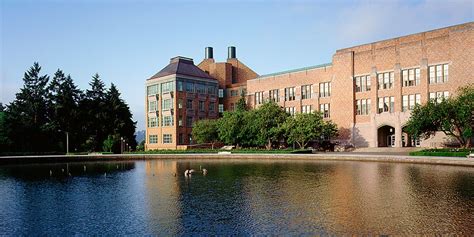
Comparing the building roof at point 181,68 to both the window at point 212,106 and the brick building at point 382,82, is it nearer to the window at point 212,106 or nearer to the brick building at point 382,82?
the window at point 212,106

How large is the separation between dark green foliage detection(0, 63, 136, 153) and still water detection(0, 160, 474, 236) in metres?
40.9

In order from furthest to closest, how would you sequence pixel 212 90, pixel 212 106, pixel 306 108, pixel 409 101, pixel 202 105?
pixel 212 106, pixel 212 90, pixel 202 105, pixel 306 108, pixel 409 101

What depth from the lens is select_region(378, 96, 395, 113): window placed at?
179 feet

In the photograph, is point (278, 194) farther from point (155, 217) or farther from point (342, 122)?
point (342, 122)

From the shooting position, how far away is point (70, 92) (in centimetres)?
7169

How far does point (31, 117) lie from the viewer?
6725 cm

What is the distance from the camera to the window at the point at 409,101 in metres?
51.8

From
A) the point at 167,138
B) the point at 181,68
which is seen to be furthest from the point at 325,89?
the point at 167,138

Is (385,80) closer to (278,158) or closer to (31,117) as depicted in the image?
(278,158)

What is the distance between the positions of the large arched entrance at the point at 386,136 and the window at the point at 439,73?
9054mm

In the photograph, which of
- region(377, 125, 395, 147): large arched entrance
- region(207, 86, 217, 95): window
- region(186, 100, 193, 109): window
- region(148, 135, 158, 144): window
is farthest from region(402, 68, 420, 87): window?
region(148, 135, 158, 144): window

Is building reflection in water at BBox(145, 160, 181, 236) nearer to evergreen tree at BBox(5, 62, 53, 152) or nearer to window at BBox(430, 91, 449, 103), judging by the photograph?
window at BBox(430, 91, 449, 103)

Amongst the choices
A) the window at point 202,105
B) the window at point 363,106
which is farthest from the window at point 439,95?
the window at point 202,105

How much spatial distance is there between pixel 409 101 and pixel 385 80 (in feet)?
15.0
